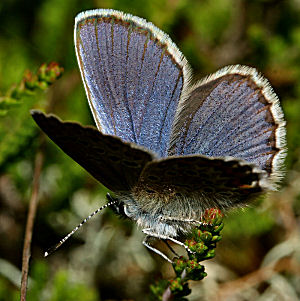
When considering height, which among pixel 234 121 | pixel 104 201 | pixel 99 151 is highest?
pixel 99 151

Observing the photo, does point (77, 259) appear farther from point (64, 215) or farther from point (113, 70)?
point (113, 70)

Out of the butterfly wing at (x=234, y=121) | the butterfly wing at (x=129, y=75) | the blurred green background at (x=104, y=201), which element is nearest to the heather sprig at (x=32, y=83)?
the butterfly wing at (x=129, y=75)

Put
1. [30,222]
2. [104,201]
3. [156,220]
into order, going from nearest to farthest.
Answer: [156,220] → [30,222] → [104,201]

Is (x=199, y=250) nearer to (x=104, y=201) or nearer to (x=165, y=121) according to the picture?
(x=165, y=121)

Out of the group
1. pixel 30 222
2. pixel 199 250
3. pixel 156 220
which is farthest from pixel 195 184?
pixel 30 222

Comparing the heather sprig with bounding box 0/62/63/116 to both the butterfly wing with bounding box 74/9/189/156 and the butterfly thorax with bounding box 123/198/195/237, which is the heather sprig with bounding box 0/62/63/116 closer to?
the butterfly wing with bounding box 74/9/189/156

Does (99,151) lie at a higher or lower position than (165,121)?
higher
